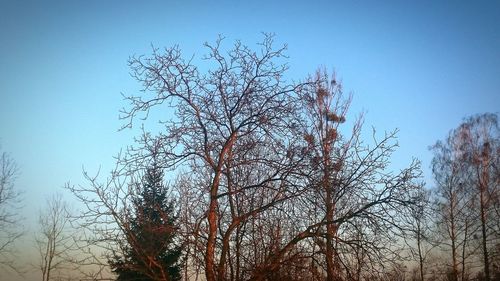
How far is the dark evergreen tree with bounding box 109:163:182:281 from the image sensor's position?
7214 millimetres

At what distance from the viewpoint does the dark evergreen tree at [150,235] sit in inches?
284

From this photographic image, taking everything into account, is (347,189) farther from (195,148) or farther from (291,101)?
(195,148)

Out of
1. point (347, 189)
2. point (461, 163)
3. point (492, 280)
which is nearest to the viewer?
point (347, 189)

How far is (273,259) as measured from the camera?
7.31 meters

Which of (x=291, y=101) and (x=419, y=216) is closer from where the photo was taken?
(x=419, y=216)

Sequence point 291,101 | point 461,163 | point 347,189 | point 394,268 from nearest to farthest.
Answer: point 394,268 → point 347,189 → point 291,101 → point 461,163

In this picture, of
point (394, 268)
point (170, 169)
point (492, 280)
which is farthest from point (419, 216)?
point (492, 280)

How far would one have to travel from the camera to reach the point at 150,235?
24.4 feet

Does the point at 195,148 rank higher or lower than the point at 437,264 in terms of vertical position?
higher

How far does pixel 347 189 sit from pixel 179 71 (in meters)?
4.18

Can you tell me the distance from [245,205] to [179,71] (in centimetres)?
320

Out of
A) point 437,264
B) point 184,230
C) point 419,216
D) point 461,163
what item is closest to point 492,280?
point 437,264

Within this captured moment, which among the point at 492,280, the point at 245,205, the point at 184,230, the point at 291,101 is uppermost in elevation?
the point at 291,101

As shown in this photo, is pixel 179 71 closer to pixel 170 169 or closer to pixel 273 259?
pixel 170 169
